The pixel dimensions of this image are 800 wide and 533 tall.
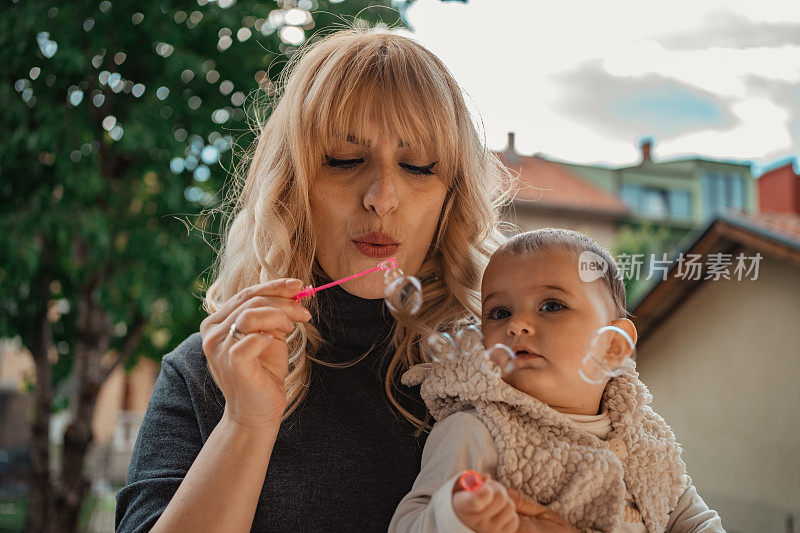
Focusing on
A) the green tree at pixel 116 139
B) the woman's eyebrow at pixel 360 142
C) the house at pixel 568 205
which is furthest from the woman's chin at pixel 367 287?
the green tree at pixel 116 139

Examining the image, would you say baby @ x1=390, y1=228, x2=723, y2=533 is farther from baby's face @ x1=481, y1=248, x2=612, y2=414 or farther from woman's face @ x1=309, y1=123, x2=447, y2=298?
woman's face @ x1=309, y1=123, x2=447, y2=298

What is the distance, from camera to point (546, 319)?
1188 mm

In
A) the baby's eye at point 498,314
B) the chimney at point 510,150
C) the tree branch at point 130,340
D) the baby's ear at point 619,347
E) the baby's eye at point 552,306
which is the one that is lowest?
the tree branch at point 130,340

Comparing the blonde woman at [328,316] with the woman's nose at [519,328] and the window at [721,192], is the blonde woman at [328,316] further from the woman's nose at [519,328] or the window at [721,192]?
the window at [721,192]

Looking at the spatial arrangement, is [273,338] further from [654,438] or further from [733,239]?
[733,239]

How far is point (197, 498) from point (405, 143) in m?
0.72

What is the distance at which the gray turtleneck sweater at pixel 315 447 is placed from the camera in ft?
4.27

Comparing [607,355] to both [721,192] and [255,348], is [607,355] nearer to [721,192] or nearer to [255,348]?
[255,348]

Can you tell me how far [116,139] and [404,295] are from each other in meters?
3.70

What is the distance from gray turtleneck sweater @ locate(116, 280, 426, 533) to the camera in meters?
1.30

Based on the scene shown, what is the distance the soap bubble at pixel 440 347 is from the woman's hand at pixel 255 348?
29cm

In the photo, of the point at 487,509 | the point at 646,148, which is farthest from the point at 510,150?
the point at 487,509

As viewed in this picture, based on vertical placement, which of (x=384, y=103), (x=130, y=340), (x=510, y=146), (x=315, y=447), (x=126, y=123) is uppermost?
(x=384, y=103)

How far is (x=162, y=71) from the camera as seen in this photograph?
4629 mm
